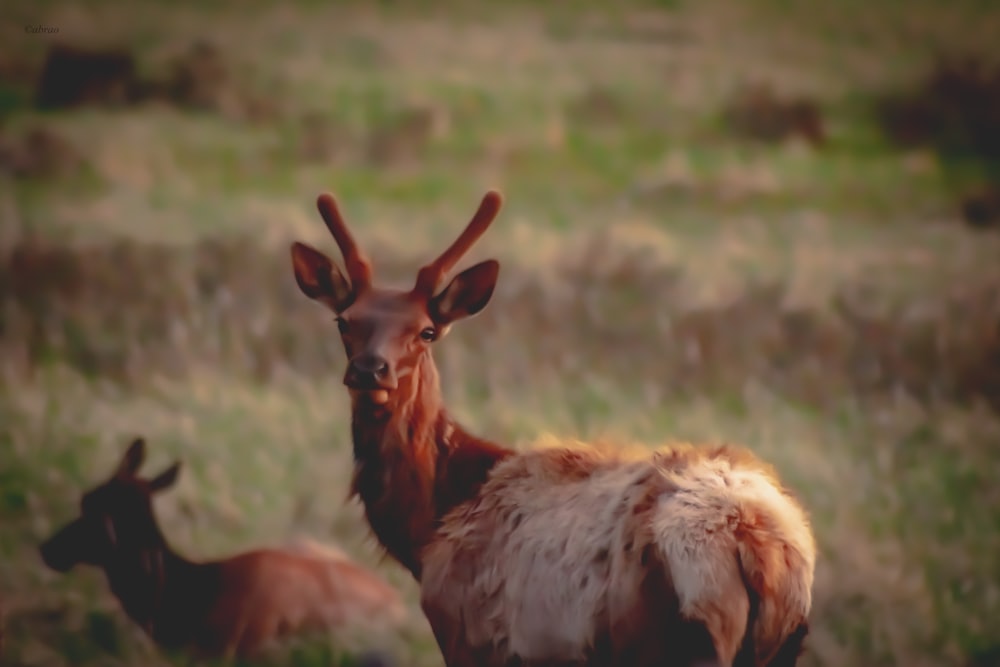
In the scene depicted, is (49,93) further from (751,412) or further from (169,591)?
(169,591)

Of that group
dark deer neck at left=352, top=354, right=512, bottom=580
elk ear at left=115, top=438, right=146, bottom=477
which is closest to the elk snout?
dark deer neck at left=352, top=354, right=512, bottom=580

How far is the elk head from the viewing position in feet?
18.0

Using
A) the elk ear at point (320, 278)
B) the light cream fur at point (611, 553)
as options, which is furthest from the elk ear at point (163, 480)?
the light cream fur at point (611, 553)

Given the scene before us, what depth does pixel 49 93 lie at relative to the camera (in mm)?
16547

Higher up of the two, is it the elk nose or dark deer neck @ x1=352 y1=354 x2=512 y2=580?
the elk nose

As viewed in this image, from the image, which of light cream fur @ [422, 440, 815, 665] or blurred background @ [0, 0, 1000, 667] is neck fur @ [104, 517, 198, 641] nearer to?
blurred background @ [0, 0, 1000, 667]

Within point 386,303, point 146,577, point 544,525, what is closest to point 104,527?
point 146,577

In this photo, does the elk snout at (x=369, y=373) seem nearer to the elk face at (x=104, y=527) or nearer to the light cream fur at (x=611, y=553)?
the light cream fur at (x=611, y=553)

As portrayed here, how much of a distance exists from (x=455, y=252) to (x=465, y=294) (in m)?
0.21

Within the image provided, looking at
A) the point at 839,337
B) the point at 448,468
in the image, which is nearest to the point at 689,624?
the point at 448,468

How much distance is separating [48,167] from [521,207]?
4617 millimetres

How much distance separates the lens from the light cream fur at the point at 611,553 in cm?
466

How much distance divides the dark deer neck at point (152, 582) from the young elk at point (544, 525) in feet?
6.11

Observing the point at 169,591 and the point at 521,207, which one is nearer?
the point at 169,591
